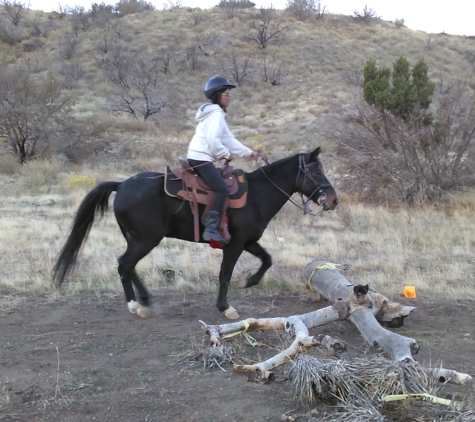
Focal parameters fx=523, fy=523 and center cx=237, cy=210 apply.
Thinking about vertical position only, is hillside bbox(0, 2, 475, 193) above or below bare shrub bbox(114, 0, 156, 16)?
below

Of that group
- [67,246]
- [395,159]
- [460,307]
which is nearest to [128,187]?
[67,246]

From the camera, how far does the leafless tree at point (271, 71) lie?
41344 mm

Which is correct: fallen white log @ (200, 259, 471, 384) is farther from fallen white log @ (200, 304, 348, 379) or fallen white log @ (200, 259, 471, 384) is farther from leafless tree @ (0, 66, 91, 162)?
leafless tree @ (0, 66, 91, 162)

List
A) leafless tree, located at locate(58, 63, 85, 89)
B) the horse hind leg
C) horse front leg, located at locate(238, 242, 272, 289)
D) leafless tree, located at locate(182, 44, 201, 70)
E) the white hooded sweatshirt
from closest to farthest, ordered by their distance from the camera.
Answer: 1. the white hooded sweatshirt
2. the horse hind leg
3. horse front leg, located at locate(238, 242, 272, 289)
4. leafless tree, located at locate(58, 63, 85, 89)
5. leafless tree, located at locate(182, 44, 201, 70)

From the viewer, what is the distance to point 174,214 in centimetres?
620

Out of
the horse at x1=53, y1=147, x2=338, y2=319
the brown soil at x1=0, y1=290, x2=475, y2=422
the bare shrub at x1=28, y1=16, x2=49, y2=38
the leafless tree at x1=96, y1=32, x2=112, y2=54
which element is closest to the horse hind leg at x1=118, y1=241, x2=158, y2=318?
the horse at x1=53, y1=147, x2=338, y2=319

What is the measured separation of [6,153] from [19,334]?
17.7m

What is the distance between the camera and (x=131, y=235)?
20.4 ft

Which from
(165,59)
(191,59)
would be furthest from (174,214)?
(165,59)

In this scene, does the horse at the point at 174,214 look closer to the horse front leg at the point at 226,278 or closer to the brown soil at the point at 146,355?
the horse front leg at the point at 226,278

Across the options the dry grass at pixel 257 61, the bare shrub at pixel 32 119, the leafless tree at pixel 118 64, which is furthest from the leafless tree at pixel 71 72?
the bare shrub at pixel 32 119

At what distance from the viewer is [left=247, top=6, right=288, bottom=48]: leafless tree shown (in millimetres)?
48469

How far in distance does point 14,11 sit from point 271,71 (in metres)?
29.5

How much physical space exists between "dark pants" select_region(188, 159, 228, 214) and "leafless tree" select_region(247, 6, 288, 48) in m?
44.4
